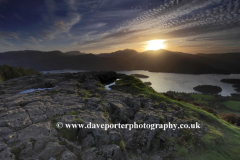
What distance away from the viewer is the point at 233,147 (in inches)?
248

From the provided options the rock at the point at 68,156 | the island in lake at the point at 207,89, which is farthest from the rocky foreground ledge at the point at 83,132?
the island in lake at the point at 207,89

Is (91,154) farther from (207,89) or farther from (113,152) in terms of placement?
(207,89)

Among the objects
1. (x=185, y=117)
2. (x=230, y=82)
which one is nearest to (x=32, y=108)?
(x=185, y=117)

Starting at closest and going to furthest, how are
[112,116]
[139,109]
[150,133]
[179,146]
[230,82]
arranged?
[179,146], [150,133], [112,116], [139,109], [230,82]

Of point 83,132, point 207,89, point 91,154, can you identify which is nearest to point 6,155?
point 83,132

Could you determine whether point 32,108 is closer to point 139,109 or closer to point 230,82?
point 139,109

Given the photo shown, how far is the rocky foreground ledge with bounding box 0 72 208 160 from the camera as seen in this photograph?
14.7 ft

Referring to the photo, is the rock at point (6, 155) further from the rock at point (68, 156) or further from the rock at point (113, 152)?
the rock at point (113, 152)

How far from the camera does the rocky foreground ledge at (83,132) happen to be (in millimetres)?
4492

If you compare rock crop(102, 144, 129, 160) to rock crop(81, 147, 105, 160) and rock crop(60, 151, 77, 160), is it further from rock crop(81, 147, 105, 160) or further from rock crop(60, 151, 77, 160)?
rock crop(60, 151, 77, 160)

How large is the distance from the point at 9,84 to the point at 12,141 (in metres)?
11.1

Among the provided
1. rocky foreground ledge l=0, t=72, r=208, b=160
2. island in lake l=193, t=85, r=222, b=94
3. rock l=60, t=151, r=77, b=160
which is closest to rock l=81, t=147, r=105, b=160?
rocky foreground ledge l=0, t=72, r=208, b=160

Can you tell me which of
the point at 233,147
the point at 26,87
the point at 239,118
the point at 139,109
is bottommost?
the point at 239,118

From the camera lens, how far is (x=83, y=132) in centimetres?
554
